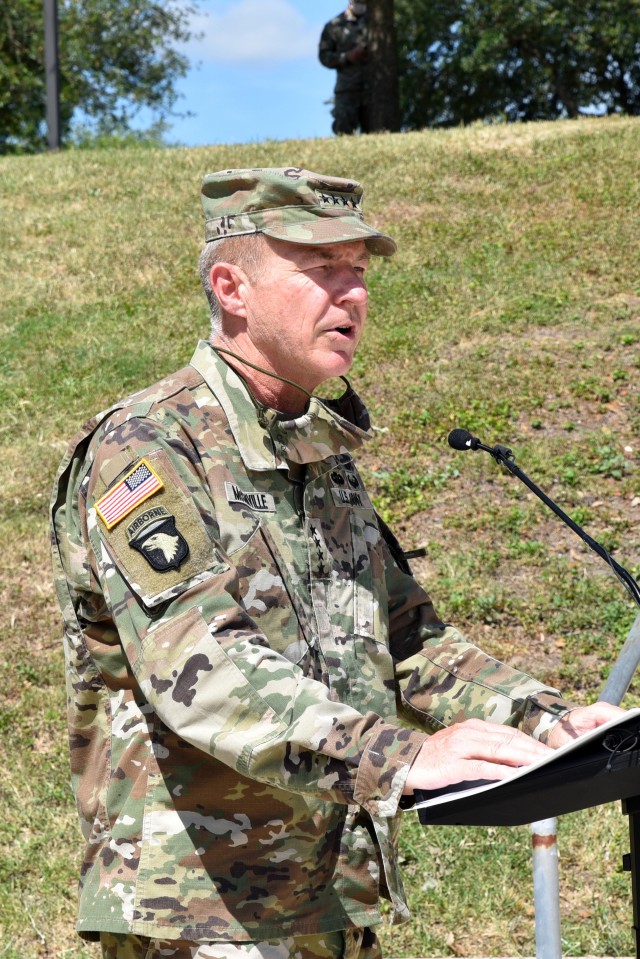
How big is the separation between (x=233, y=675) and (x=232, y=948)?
24.3 inches

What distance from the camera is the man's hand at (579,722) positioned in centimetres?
228

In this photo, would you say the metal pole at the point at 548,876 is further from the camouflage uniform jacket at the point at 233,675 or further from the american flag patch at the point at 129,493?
the american flag patch at the point at 129,493

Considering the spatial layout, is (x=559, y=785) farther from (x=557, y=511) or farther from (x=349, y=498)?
(x=349, y=498)

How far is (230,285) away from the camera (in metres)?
2.55

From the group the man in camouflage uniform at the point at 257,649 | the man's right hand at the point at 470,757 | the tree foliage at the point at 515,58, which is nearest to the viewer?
the man's right hand at the point at 470,757

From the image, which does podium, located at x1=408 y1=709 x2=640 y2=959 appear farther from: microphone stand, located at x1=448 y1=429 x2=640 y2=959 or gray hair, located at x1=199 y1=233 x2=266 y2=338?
gray hair, located at x1=199 y1=233 x2=266 y2=338

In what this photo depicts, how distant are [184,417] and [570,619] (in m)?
4.36

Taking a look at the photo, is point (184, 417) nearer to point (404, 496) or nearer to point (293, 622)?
point (293, 622)

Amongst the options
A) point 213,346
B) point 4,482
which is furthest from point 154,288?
point 213,346

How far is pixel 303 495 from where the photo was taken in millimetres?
2506

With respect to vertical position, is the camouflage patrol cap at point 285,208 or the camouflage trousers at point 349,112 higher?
the camouflage trousers at point 349,112

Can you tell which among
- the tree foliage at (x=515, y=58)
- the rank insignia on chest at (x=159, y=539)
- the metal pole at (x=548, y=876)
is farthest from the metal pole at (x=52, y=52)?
the rank insignia on chest at (x=159, y=539)

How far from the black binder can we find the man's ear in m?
1.17

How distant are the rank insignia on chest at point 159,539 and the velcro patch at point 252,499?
0.23 meters
